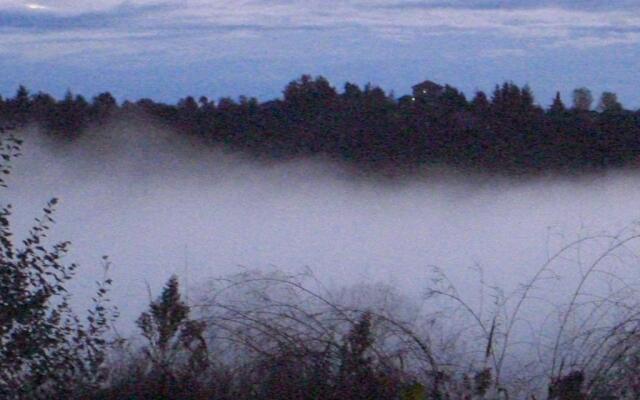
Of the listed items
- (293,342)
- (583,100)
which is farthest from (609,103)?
(293,342)

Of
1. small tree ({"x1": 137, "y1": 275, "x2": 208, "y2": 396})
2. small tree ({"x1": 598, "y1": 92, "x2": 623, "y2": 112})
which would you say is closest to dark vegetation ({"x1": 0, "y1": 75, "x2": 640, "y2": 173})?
small tree ({"x1": 598, "y1": 92, "x2": 623, "y2": 112})

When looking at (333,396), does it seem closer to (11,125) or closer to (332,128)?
(11,125)

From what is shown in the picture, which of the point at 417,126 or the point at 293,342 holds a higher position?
the point at 417,126

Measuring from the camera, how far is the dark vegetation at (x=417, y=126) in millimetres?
13234

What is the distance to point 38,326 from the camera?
649 centimetres

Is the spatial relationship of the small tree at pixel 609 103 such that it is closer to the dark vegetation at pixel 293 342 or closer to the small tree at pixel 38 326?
the dark vegetation at pixel 293 342

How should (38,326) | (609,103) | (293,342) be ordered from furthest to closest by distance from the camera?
(609,103) → (293,342) → (38,326)

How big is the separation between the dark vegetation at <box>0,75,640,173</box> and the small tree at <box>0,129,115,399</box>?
6.73m

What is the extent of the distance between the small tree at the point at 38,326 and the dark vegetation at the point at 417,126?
6.73m

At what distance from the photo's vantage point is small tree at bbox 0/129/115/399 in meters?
6.41

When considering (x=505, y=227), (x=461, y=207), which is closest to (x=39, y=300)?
(x=505, y=227)

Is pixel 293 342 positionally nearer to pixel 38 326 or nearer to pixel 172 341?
pixel 172 341

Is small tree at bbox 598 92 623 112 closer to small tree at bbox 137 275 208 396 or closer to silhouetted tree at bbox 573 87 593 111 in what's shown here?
silhouetted tree at bbox 573 87 593 111

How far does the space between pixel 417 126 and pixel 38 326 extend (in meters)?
7.99
